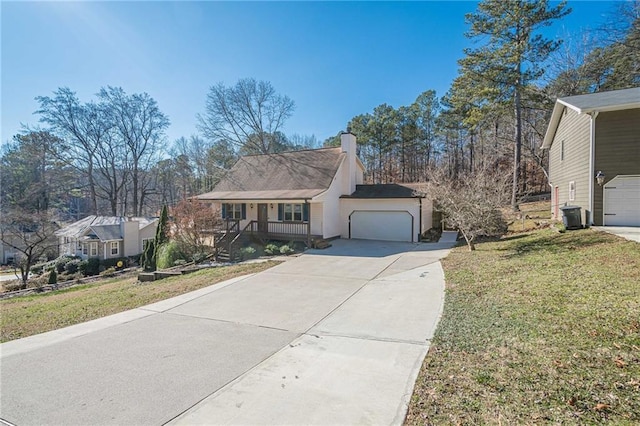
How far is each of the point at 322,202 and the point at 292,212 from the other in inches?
88.6

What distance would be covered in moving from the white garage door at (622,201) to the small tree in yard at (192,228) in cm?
1797

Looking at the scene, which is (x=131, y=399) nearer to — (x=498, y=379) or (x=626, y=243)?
(x=498, y=379)

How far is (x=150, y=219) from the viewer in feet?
89.9

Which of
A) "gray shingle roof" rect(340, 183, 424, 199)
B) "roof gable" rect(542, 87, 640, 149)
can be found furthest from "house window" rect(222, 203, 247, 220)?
"roof gable" rect(542, 87, 640, 149)

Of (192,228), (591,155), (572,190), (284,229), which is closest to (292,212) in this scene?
(284,229)

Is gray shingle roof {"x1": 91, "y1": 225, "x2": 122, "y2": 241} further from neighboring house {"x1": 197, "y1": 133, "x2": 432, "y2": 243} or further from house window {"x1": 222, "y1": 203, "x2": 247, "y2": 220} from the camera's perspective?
house window {"x1": 222, "y1": 203, "x2": 247, "y2": 220}

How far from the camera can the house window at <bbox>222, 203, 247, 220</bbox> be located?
19.1 metres

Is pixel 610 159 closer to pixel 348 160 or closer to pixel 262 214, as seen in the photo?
pixel 348 160

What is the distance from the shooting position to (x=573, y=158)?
46.2 feet

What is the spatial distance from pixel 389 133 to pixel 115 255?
1142 inches

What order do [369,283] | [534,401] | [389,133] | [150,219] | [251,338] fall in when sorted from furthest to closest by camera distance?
[389,133]
[150,219]
[369,283]
[251,338]
[534,401]

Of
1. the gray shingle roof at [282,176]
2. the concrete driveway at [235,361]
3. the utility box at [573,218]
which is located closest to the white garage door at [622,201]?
the utility box at [573,218]

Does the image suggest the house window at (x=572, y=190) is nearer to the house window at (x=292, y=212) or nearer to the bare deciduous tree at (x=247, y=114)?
the house window at (x=292, y=212)

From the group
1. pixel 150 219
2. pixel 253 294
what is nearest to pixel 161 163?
pixel 150 219
